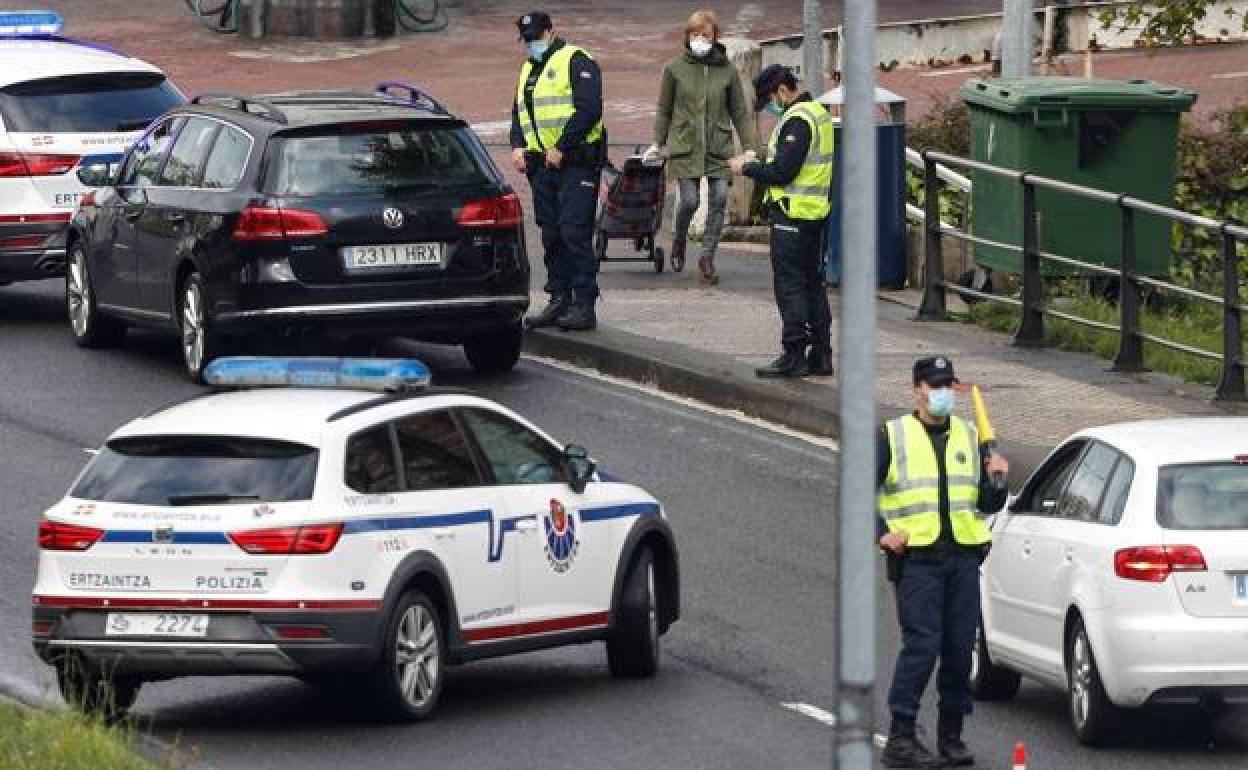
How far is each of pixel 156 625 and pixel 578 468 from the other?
207cm

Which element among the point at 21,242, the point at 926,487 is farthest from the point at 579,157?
the point at 926,487

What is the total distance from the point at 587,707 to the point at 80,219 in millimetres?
9286

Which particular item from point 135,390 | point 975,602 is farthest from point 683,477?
point 975,602

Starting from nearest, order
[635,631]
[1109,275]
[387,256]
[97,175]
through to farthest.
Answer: [635,631] < [387,256] < [1109,275] < [97,175]

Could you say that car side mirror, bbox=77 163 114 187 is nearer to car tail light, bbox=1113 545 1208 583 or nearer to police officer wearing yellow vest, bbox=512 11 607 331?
police officer wearing yellow vest, bbox=512 11 607 331

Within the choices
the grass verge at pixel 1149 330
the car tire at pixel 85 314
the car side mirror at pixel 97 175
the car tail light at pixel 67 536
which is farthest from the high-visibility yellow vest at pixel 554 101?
the car tail light at pixel 67 536

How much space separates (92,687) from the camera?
38.7 feet

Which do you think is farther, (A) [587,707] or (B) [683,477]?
(B) [683,477]

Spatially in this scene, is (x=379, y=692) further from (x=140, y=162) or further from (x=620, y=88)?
(x=620, y=88)

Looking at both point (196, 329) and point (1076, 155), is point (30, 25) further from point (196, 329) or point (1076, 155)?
point (1076, 155)

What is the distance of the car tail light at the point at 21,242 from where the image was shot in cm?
2170

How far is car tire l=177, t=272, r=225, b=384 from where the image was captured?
1891 cm

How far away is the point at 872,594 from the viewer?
25.5 feet

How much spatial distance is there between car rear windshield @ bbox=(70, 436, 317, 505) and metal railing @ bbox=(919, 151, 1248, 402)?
329 inches
